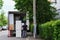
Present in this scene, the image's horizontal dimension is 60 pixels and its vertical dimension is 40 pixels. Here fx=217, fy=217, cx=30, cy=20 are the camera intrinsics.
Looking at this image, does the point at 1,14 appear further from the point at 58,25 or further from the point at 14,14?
the point at 58,25

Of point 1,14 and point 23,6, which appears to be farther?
point 1,14

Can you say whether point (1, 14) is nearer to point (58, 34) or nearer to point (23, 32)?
point (23, 32)

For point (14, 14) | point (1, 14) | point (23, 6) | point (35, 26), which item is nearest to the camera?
point (35, 26)

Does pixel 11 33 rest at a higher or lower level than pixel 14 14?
lower

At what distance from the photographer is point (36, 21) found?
2709 cm

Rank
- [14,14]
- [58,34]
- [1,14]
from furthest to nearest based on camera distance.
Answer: [1,14] → [14,14] → [58,34]

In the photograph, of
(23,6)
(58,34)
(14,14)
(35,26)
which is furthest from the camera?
(14,14)

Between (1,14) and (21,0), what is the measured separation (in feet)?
210

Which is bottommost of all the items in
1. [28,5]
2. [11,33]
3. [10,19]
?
[11,33]

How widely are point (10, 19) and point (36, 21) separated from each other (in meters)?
3.53

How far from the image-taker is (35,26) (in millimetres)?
26047

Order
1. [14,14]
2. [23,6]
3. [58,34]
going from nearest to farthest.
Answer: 1. [58,34]
2. [23,6]
3. [14,14]

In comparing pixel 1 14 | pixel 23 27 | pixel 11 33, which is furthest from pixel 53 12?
pixel 1 14

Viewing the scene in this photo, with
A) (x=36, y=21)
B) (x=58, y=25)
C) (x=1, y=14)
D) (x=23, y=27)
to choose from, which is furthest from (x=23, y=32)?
(x=1, y=14)
